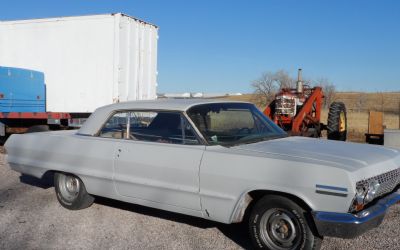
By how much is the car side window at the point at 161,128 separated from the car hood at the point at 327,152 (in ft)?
2.00

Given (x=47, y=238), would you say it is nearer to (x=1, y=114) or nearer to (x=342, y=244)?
(x=342, y=244)

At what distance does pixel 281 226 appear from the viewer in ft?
13.7

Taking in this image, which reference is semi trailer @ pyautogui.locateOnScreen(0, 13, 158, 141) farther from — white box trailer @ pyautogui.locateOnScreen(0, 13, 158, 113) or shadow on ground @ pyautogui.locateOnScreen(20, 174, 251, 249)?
shadow on ground @ pyautogui.locateOnScreen(20, 174, 251, 249)

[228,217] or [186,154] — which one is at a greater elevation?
[186,154]

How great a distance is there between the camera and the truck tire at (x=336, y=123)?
11938 millimetres

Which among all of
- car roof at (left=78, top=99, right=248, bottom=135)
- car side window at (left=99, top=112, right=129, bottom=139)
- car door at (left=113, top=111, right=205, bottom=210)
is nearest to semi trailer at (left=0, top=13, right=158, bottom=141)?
car roof at (left=78, top=99, right=248, bottom=135)

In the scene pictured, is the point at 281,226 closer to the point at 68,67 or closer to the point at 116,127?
the point at 116,127

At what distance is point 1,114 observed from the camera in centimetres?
1148

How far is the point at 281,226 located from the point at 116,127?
243 centimetres

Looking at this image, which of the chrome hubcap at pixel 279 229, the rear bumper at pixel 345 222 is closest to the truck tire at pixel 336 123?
the chrome hubcap at pixel 279 229

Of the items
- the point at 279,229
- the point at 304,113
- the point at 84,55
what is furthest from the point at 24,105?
the point at 279,229

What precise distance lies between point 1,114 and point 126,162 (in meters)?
7.60

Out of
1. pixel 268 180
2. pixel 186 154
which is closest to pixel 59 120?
pixel 186 154

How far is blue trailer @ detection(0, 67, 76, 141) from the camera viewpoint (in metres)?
11.5
